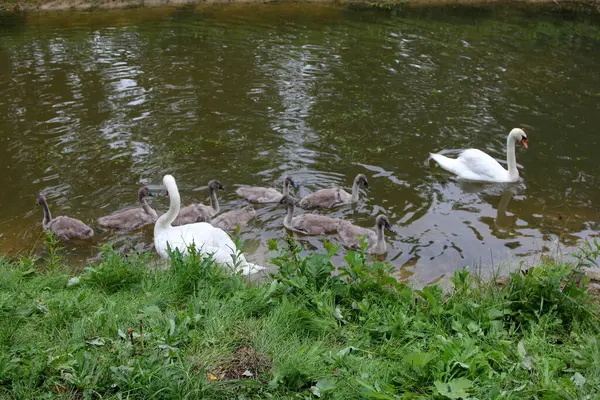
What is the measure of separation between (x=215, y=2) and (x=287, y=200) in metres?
17.8

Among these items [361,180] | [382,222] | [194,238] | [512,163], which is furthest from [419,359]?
[512,163]

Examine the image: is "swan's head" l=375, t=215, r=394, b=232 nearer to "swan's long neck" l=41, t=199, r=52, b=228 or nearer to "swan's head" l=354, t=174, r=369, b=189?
"swan's head" l=354, t=174, r=369, b=189

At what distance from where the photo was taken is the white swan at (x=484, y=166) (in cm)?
934

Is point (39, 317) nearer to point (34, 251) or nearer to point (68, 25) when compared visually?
point (34, 251)

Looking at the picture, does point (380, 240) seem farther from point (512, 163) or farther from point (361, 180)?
→ point (512, 163)

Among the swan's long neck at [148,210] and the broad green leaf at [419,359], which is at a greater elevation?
the broad green leaf at [419,359]

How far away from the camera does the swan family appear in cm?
689

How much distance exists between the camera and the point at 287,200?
27.0 ft

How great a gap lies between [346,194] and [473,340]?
451 cm

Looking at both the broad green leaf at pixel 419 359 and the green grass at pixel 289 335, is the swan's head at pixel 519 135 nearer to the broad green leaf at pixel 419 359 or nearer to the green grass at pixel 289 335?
the green grass at pixel 289 335

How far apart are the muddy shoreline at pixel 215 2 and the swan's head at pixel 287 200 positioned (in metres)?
16.5

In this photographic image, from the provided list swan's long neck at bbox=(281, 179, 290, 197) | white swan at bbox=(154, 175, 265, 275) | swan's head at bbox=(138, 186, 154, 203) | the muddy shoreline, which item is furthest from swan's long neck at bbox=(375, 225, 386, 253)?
the muddy shoreline

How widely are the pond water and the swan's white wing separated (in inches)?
6.7

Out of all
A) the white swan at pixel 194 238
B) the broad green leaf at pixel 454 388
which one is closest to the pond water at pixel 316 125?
the white swan at pixel 194 238
